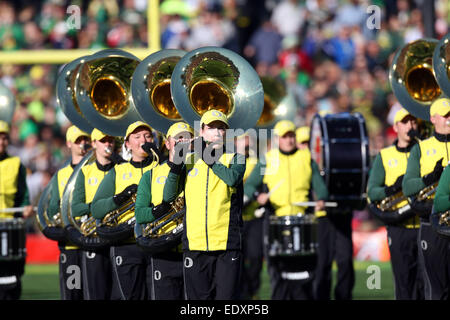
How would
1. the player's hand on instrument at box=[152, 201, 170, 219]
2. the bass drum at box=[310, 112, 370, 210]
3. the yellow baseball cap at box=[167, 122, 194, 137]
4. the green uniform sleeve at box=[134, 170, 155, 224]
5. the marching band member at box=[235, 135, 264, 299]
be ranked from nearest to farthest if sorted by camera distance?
1. the yellow baseball cap at box=[167, 122, 194, 137]
2. the player's hand on instrument at box=[152, 201, 170, 219]
3. the green uniform sleeve at box=[134, 170, 155, 224]
4. the bass drum at box=[310, 112, 370, 210]
5. the marching band member at box=[235, 135, 264, 299]

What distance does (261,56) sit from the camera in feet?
56.9

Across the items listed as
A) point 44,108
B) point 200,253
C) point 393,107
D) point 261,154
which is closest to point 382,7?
point 393,107

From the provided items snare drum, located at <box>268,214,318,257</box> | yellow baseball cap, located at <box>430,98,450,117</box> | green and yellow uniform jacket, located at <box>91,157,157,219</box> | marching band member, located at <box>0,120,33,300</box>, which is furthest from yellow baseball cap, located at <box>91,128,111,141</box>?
yellow baseball cap, located at <box>430,98,450,117</box>

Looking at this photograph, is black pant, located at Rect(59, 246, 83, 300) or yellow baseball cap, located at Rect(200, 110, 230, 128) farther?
black pant, located at Rect(59, 246, 83, 300)

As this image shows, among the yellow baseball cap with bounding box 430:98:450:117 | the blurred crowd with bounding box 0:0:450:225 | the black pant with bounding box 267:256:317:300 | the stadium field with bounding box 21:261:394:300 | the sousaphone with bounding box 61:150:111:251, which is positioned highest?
the blurred crowd with bounding box 0:0:450:225

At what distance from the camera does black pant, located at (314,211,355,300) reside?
10.9m

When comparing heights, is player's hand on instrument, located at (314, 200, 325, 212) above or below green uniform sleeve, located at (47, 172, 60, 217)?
below

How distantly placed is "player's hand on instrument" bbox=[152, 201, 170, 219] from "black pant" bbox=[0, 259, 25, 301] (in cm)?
291

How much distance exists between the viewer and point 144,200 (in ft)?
24.6

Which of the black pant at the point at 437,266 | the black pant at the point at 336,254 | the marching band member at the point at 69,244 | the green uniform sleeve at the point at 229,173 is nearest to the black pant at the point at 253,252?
the black pant at the point at 336,254

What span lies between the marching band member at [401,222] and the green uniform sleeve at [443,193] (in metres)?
1.38

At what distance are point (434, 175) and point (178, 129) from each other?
2020 millimetres

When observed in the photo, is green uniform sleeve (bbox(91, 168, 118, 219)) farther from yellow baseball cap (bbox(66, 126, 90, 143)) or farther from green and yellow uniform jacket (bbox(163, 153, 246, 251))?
green and yellow uniform jacket (bbox(163, 153, 246, 251))
